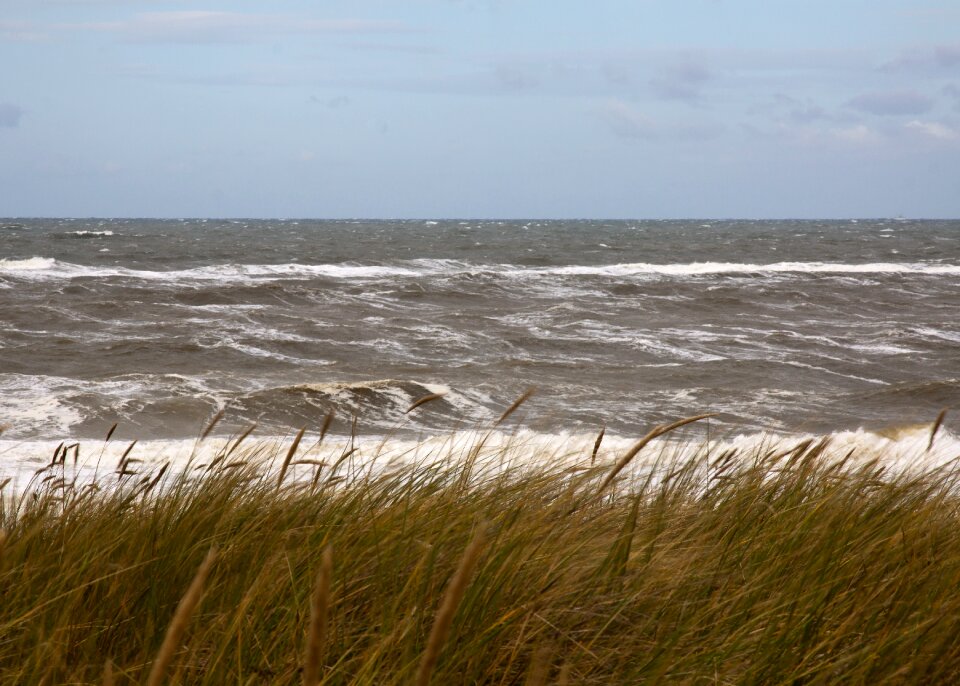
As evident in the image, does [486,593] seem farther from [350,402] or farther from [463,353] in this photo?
[463,353]

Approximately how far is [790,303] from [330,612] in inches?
824

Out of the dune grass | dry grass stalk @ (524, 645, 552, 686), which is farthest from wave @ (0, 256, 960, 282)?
dry grass stalk @ (524, 645, 552, 686)

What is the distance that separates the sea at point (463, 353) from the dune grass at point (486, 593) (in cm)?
62

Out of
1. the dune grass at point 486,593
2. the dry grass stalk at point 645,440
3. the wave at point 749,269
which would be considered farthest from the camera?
the wave at point 749,269

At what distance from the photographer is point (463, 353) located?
14281mm

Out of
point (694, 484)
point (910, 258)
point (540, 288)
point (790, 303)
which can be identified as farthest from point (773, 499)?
point (910, 258)

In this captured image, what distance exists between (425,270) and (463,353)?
17.4m

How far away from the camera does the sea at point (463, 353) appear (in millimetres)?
9883

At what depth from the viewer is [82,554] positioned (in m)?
2.60

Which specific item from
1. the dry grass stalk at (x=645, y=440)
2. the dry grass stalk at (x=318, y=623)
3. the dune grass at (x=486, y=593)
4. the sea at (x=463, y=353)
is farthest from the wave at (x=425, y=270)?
the dry grass stalk at (x=318, y=623)

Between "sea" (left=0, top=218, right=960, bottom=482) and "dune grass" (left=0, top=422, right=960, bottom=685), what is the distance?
0.62m

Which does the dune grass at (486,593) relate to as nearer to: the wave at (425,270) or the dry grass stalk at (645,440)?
the dry grass stalk at (645,440)

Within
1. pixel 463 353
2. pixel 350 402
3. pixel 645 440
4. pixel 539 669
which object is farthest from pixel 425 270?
pixel 539 669

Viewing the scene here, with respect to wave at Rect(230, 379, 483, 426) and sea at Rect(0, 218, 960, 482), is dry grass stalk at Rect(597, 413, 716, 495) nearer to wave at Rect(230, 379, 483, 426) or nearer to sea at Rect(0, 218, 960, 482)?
sea at Rect(0, 218, 960, 482)
